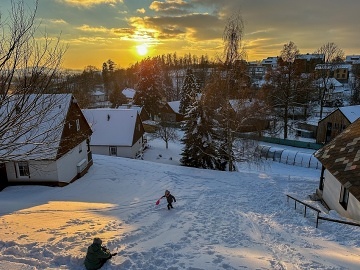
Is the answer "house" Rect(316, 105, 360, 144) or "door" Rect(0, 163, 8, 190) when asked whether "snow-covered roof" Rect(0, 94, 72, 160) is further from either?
"house" Rect(316, 105, 360, 144)

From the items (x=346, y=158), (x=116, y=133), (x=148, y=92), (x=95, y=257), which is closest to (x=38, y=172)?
(x=95, y=257)

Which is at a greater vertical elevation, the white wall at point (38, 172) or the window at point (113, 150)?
the white wall at point (38, 172)

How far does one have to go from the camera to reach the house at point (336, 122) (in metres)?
33.2

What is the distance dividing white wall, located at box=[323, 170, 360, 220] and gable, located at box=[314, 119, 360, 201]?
0.69 meters

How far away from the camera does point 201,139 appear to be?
26250 millimetres

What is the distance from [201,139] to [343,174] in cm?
1418

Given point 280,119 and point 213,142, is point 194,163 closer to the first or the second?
point 213,142

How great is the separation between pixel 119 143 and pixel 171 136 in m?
8.13

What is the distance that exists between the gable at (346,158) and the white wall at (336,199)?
69cm

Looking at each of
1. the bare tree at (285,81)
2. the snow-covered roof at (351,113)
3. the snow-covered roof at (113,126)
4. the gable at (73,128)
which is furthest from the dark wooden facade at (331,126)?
the gable at (73,128)

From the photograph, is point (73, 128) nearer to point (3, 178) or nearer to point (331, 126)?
point (3, 178)

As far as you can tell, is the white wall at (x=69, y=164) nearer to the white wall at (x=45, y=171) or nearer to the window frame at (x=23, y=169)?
the white wall at (x=45, y=171)

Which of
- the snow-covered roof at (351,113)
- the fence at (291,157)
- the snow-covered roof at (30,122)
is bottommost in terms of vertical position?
the fence at (291,157)

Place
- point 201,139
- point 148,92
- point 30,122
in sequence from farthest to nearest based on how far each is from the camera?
point 148,92
point 201,139
point 30,122
